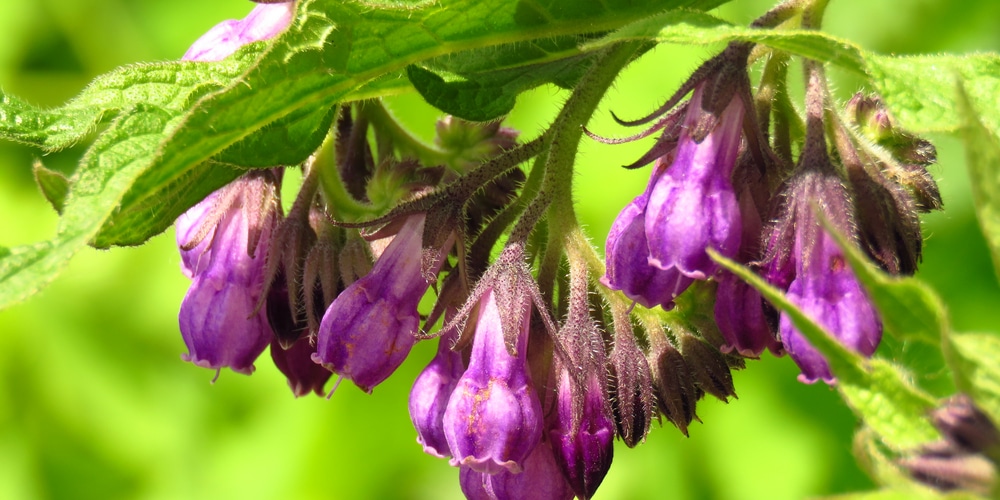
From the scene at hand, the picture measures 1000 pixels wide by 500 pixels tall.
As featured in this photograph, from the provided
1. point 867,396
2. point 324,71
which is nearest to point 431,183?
point 324,71

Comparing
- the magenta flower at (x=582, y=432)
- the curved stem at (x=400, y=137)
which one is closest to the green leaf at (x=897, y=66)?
the magenta flower at (x=582, y=432)

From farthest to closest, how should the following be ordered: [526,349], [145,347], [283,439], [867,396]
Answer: [145,347] < [283,439] < [526,349] < [867,396]

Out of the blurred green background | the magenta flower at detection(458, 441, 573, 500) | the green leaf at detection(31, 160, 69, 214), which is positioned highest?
the green leaf at detection(31, 160, 69, 214)

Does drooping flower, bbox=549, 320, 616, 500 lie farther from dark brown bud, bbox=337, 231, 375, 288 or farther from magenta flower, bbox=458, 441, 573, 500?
dark brown bud, bbox=337, 231, 375, 288

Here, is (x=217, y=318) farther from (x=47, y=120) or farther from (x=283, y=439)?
(x=283, y=439)

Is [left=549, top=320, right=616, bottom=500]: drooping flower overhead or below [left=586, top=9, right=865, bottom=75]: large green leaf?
below

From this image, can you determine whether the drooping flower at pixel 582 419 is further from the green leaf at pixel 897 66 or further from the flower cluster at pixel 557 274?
the green leaf at pixel 897 66

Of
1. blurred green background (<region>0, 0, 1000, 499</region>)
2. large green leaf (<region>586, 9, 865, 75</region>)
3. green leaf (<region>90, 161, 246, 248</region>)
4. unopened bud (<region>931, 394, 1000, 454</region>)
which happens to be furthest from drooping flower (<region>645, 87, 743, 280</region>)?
blurred green background (<region>0, 0, 1000, 499</region>)
